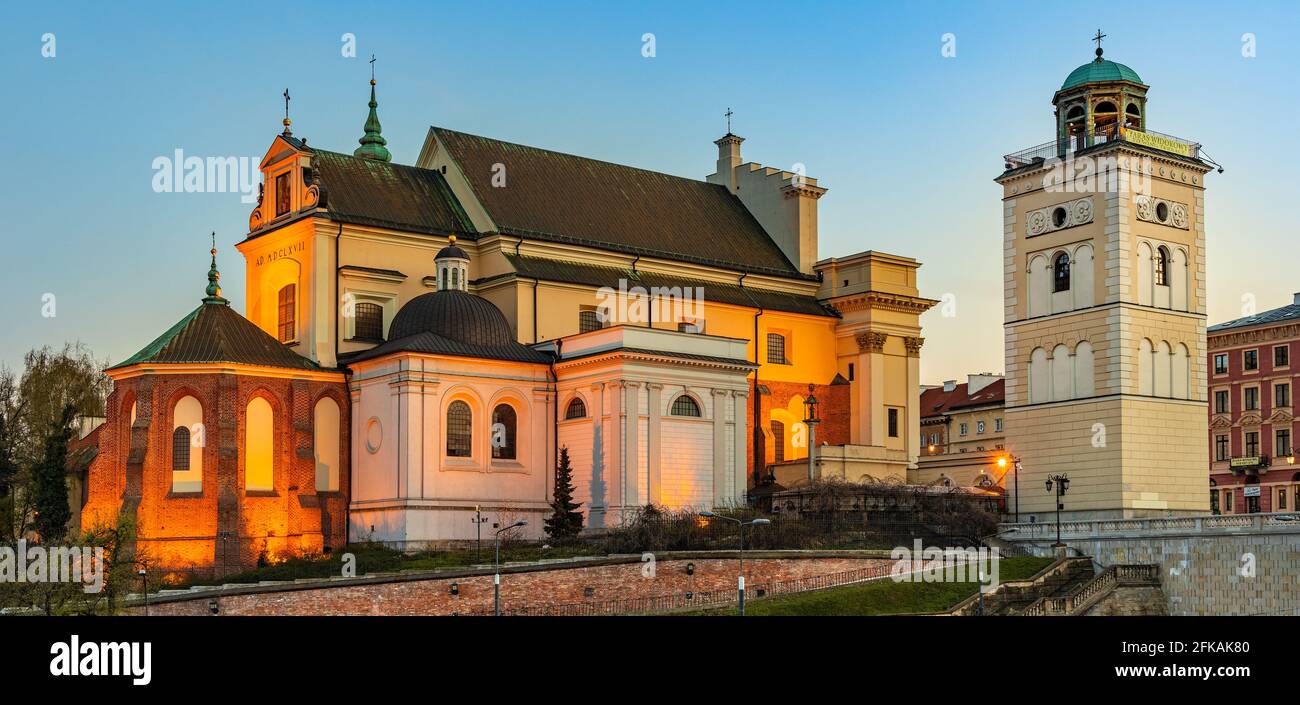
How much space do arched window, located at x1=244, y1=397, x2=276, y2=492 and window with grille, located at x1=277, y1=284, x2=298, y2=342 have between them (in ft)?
18.5

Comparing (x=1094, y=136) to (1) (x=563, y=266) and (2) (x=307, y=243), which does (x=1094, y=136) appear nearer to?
(1) (x=563, y=266)

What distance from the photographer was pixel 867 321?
8450 cm

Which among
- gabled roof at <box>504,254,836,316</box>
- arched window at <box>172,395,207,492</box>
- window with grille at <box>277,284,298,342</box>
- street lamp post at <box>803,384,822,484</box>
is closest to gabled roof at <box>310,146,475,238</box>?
gabled roof at <box>504,254,836,316</box>

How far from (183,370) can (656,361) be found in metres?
19.8

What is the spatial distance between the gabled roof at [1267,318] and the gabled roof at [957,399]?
20.3 metres

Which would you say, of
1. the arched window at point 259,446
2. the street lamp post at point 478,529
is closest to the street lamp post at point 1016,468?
the street lamp post at point 478,529


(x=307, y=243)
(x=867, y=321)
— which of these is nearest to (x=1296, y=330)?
(x=867, y=321)

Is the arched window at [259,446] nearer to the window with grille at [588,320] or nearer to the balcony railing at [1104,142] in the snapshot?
the window with grille at [588,320]

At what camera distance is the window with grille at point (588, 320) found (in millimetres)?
77125

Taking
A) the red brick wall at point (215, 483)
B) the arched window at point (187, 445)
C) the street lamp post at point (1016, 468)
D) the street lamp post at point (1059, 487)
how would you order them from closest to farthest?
the red brick wall at point (215, 483) < the street lamp post at point (1059, 487) < the arched window at point (187, 445) < the street lamp post at point (1016, 468)

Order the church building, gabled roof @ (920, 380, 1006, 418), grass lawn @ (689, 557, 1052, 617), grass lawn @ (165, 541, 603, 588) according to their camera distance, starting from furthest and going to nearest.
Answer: gabled roof @ (920, 380, 1006, 418) → the church building → grass lawn @ (165, 541, 603, 588) → grass lawn @ (689, 557, 1052, 617)

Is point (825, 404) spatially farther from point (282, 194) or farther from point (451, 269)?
point (282, 194)

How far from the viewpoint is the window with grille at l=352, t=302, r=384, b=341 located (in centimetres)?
7231

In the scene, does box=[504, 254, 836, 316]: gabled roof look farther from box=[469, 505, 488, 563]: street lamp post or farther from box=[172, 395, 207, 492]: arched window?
box=[172, 395, 207, 492]: arched window
